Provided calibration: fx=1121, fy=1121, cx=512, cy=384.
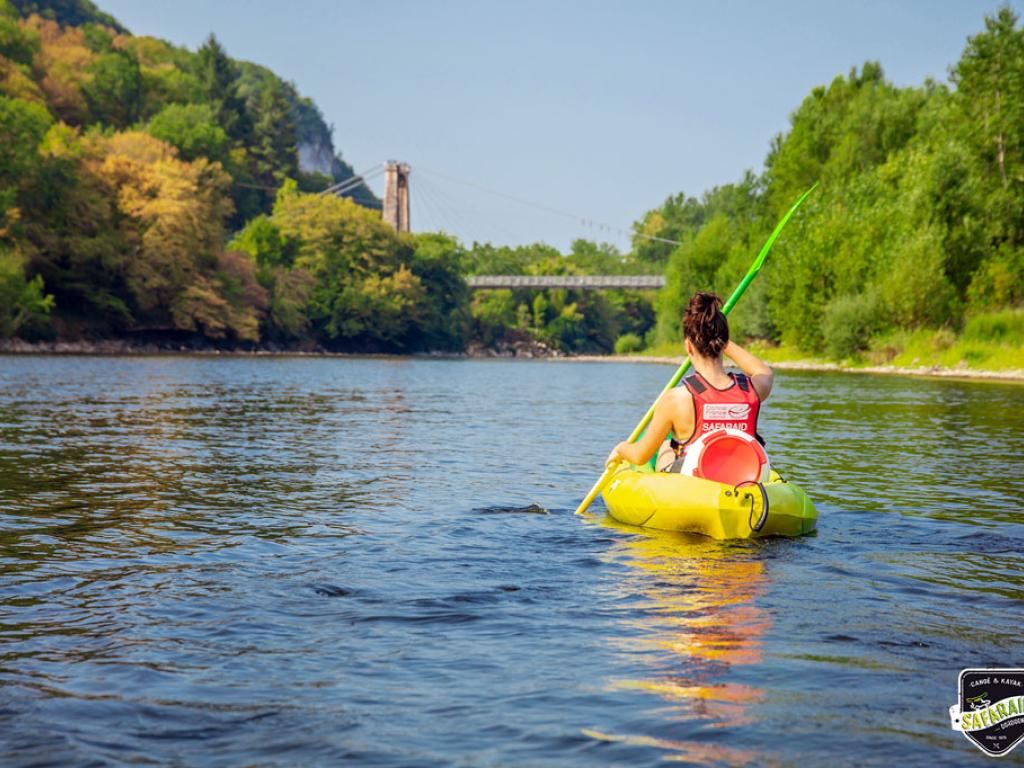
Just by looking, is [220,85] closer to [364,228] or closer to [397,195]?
[397,195]

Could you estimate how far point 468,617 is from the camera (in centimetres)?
595

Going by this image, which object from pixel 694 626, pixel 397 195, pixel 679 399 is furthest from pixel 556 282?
pixel 694 626

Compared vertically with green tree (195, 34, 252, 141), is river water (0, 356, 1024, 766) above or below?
below

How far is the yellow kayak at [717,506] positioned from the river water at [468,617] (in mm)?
153

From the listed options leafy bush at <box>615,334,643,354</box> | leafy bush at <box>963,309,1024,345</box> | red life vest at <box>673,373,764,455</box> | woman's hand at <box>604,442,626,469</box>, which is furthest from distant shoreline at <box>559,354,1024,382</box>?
leafy bush at <box>615,334,643,354</box>

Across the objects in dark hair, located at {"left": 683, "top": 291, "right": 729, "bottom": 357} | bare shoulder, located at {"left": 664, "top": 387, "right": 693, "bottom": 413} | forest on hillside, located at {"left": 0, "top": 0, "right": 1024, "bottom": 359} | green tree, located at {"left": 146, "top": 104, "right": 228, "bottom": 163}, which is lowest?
bare shoulder, located at {"left": 664, "top": 387, "right": 693, "bottom": 413}

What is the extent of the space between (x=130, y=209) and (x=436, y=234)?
52.3 meters

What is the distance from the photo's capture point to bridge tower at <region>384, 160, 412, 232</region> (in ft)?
397

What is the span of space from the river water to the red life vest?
0.89 meters

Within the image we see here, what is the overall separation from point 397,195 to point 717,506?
4585 inches

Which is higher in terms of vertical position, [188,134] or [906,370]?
[188,134]

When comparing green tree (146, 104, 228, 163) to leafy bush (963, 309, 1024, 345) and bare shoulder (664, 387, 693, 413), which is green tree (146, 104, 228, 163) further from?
bare shoulder (664, 387, 693, 413)

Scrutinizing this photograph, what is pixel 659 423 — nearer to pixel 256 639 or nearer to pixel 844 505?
pixel 844 505

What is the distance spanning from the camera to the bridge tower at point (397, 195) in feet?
397
